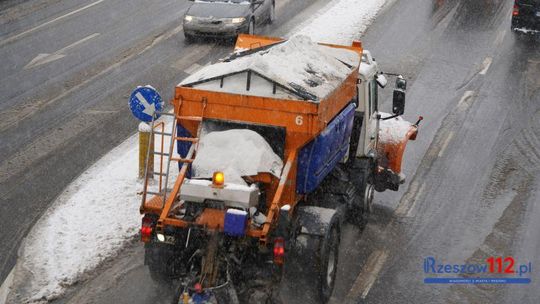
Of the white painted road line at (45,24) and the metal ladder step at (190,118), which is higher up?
the metal ladder step at (190,118)

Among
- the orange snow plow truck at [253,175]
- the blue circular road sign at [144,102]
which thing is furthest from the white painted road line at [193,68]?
the orange snow plow truck at [253,175]

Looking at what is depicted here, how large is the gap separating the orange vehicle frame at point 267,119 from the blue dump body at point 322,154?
4.4 inches

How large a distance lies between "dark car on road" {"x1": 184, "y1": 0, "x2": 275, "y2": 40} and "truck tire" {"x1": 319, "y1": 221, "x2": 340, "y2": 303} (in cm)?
1253

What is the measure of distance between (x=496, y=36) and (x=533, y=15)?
1259 mm

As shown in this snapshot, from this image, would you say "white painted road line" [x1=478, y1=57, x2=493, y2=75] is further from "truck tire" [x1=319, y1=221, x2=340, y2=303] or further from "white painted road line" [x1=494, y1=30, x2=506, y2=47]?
"truck tire" [x1=319, y1=221, x2=340, y2=303]

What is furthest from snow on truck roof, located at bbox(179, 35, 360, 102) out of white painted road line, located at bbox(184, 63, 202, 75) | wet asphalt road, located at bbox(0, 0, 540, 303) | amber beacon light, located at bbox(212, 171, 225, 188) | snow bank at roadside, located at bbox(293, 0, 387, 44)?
snow bank at roadside, located at bbox(293, 0, 387, 44)

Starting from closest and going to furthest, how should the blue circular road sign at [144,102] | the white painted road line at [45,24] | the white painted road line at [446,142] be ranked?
1. the blue circular road sign at [144,102]
2. the white painted road line at [446,142]
3. the white painted road line at [45,24]

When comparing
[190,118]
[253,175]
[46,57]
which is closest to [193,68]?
[46,57]

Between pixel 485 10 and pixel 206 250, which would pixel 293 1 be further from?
pixel 206 250

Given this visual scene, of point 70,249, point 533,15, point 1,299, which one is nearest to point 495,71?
point 533,15

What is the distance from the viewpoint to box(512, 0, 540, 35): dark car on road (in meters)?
23.9

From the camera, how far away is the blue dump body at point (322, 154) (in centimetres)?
969

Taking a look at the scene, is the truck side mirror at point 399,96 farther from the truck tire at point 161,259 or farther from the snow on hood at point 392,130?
the truck tire at point 161,259

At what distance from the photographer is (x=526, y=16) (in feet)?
78.3
